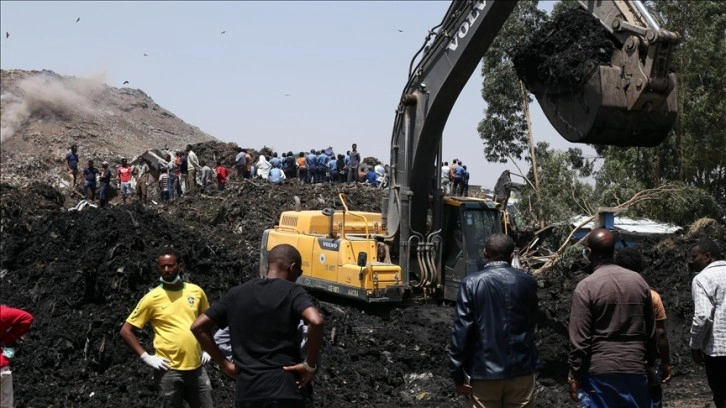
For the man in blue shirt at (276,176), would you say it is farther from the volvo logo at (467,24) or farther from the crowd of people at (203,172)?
the volvo logo at (467,24)

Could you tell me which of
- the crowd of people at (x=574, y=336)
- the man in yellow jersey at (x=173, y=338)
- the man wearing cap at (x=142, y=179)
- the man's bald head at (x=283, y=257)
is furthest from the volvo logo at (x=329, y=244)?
the man wearing cap at (x=142, y=179)

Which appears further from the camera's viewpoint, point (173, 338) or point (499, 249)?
point (173, 338)

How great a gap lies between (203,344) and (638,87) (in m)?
6.58

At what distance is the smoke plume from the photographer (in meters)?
45.5

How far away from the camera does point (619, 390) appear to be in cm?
590

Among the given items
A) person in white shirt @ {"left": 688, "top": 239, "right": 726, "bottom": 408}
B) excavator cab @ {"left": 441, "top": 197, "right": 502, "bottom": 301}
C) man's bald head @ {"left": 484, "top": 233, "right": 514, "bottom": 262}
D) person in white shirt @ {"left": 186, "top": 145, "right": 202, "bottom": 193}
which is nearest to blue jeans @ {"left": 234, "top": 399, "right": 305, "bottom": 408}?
man's bald head @ {"left": 484, "top": 233, "right": 514, "bottom": 262}

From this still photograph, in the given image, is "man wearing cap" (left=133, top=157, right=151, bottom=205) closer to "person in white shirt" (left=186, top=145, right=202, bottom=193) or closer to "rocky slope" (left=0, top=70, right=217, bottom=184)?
"person in white shirt" (left=186, top=145, right=202, bottom=193)

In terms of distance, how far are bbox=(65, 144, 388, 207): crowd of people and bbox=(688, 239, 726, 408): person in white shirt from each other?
75.1 ft

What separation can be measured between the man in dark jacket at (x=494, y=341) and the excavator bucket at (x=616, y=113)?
5000 mm

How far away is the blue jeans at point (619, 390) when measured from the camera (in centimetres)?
590

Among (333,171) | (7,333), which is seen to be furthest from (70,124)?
(7,333)

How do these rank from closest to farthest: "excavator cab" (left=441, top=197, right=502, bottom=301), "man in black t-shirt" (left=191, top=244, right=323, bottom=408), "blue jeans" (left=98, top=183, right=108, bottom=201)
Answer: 1. "man in black t-shirt" (left=191, top=244, right=323, bottom=408)
2. "excavator cab" (left=441, top=197, right=502, bottom=301)
3. "blue jeans" (left=98, top=183, right=108, bottom=201)

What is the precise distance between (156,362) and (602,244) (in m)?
3.45

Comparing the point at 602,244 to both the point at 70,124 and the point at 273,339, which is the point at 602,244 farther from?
the point at 70,124
